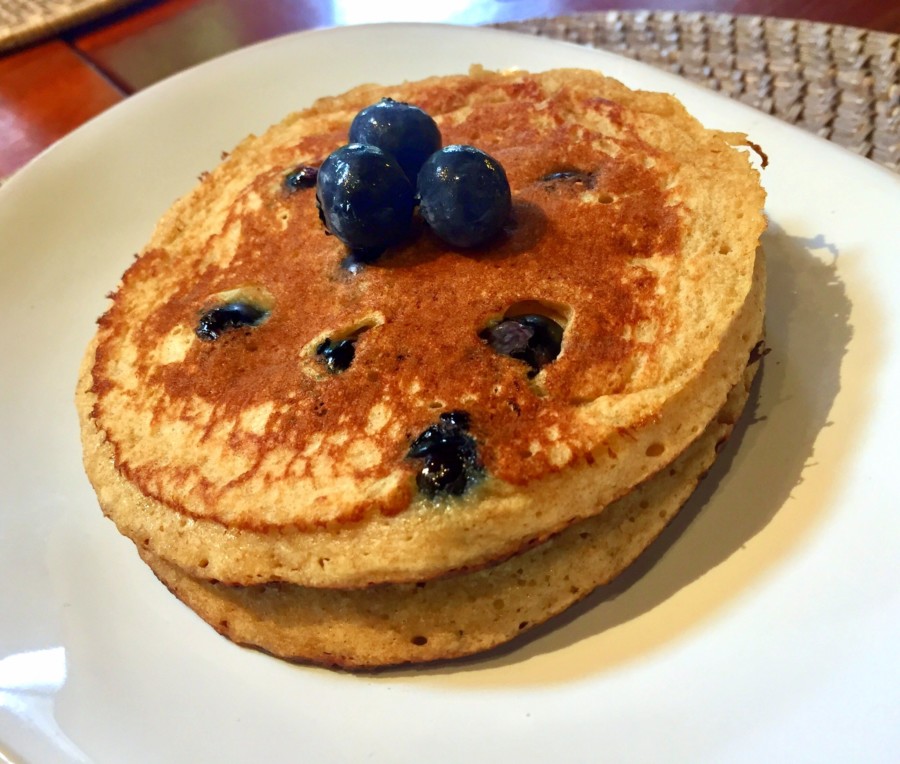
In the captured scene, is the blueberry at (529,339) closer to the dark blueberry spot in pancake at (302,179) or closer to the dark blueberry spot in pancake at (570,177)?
the dark blueberry spot in pancake at (570,177)

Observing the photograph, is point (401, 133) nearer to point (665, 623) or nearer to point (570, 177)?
point (570, 177)

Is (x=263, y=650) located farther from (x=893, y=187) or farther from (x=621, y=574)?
(x=893, y=187)

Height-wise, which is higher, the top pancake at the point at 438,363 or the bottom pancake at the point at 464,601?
the top pancake at the point at 438,363

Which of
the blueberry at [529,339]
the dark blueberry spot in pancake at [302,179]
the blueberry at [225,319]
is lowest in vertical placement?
the blueberry at [225,319]

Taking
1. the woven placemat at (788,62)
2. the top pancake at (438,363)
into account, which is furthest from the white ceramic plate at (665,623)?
the woven placemat at (788,62)

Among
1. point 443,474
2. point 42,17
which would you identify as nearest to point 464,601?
point 443,474

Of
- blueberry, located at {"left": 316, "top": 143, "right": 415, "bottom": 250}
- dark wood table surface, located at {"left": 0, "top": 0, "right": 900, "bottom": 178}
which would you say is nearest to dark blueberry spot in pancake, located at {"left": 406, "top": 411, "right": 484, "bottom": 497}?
blueberry, located at {"left": 316, "top": 143, "right": 415, "bottom": 250}

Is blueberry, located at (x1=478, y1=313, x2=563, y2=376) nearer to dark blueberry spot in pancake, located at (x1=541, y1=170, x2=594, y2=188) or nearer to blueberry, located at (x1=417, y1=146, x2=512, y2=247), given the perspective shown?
blueberry, located at (x1=417, y1=146, x2=512, y2=247)
